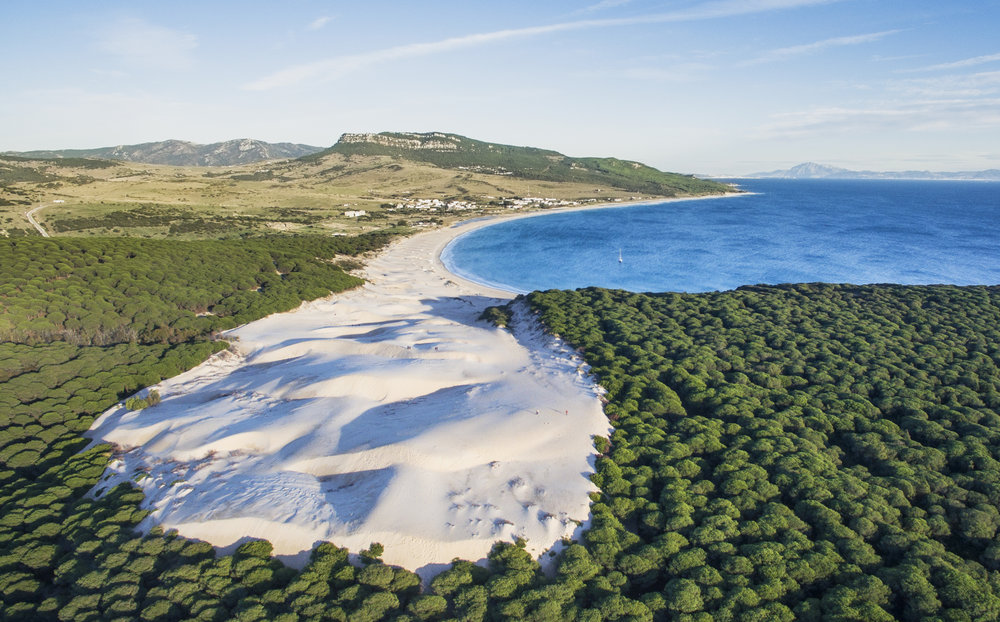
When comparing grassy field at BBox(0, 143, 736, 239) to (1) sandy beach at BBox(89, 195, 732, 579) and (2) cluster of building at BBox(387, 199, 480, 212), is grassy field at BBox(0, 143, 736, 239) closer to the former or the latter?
(2) cluster of building at BBox(387, 199, 480, 212)

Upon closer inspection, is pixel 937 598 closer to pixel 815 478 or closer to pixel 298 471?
pixel 815 478

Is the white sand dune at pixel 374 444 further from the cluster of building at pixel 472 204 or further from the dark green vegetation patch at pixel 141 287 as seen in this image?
the cluster of building at pixel 472 204

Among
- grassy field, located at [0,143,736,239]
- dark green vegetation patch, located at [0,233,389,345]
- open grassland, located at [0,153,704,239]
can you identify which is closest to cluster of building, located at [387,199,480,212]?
open grassland, located at [0,153,704,239]

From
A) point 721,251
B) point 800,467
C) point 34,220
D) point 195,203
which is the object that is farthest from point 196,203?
point 800,467

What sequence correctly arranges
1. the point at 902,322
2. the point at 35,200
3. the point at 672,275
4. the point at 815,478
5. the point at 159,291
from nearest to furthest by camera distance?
the point at 815,478, the point at 902,322, the point at 159,291, the point at 672,275, the point at 35,200

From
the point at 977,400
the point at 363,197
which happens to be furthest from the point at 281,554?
the point at 363,197
